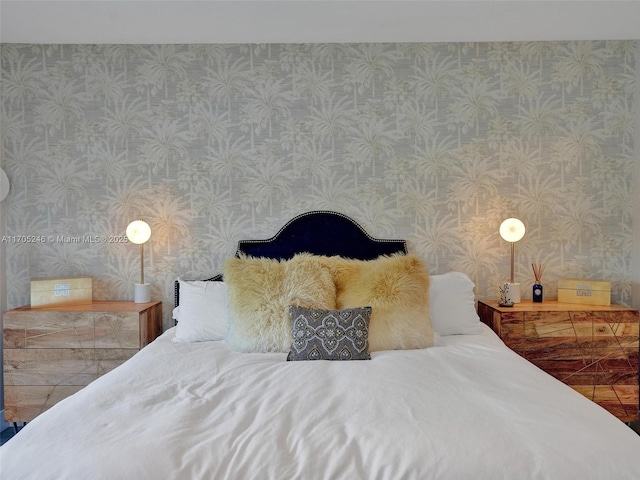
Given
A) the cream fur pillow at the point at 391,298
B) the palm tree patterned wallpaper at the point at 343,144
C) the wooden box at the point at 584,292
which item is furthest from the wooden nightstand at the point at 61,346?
the wooden box at the point at 584,292

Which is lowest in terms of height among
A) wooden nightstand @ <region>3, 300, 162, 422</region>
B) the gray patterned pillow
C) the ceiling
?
wooden nightstand @ <region>3, 300, 162, 422</region>

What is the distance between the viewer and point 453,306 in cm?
261

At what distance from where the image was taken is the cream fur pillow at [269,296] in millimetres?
2227

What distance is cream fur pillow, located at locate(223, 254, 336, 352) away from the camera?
2227 millimetres

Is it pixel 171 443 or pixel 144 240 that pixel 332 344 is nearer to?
pixel 171 443

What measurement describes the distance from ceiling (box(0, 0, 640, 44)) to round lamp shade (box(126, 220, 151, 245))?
117 centimetres

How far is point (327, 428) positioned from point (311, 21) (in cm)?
219

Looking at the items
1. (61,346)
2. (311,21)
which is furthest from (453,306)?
(61,346)

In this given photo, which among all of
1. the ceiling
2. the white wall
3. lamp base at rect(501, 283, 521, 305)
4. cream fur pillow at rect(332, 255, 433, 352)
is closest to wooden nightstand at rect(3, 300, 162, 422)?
cream fur pillow at rect(332, 255, 433, 352)

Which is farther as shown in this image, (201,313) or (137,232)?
(137,232)

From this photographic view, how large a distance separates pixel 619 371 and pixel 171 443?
8.47 ft

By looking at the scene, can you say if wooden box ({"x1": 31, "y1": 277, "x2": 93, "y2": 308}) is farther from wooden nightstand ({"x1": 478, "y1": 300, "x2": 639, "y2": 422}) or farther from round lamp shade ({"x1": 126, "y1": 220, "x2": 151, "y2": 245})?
wooden nightstand ({"x1": 478, "y1": 300, "x2": 639, "y2": 422})

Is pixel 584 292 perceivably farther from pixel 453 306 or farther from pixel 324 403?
pixel 324 403

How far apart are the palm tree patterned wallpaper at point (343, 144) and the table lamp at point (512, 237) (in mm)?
118
